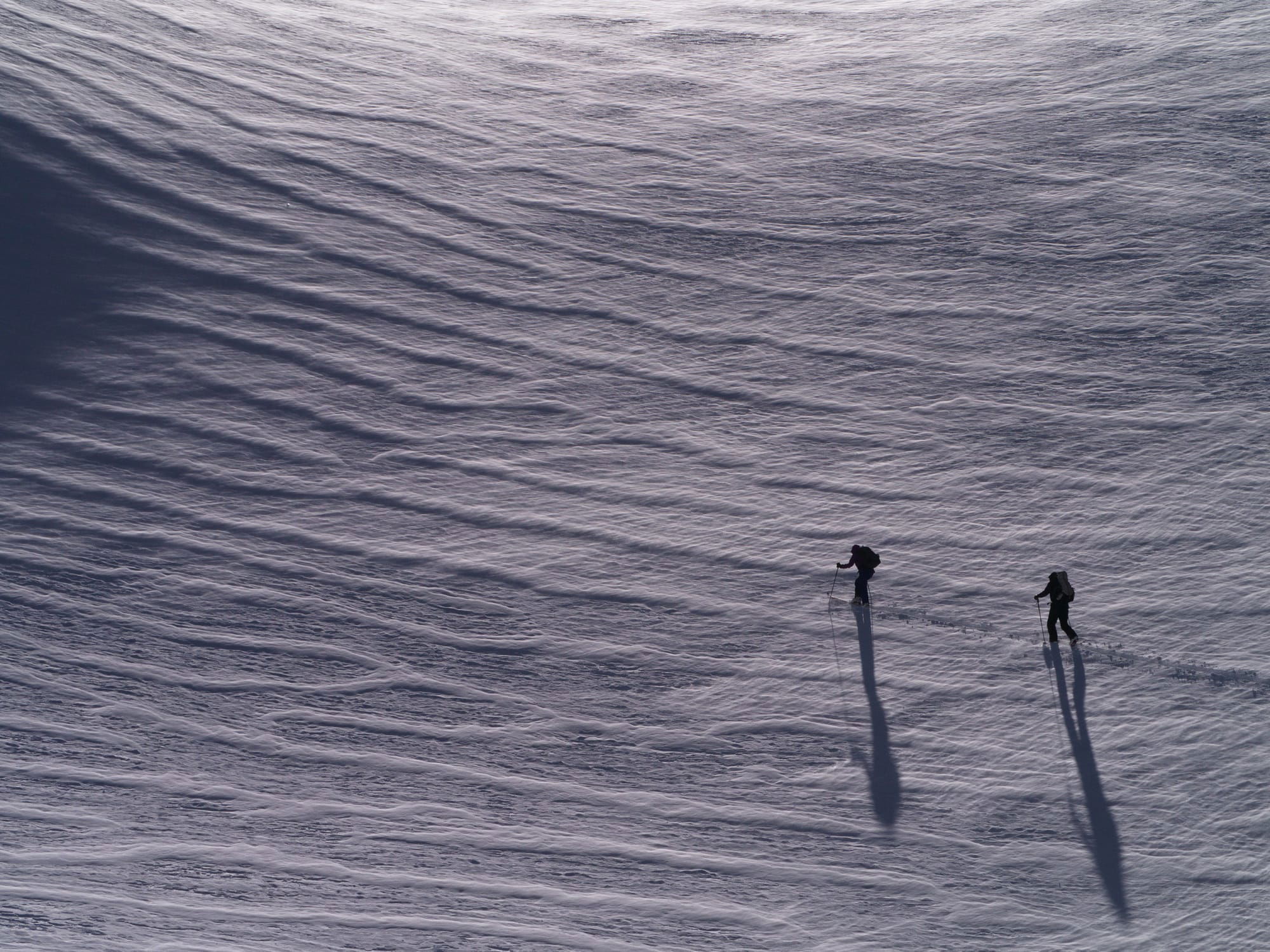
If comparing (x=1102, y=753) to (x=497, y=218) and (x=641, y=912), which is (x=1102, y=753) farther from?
(x=497, y=218)

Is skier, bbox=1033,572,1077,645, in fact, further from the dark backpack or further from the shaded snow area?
the shaded snow area

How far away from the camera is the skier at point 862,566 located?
9016 mm

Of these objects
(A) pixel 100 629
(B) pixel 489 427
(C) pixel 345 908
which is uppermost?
(B) pixel 489 427

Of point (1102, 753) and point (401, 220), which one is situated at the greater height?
point (401, 220)

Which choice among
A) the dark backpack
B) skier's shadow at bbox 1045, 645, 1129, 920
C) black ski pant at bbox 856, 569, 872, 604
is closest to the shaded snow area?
skier's shadow at bbox 1045, 645, 1129, 920

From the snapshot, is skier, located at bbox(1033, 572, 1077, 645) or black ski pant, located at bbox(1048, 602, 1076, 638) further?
black ski pant, located at bbox(1048, 602, 1076, 638)

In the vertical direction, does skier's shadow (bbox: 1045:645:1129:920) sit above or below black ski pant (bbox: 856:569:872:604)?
below

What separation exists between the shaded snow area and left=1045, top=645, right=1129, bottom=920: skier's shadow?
35 mm

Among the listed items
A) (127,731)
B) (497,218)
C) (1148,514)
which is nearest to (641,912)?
(127,731)

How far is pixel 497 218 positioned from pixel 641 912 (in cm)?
992

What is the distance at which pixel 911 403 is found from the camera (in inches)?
464

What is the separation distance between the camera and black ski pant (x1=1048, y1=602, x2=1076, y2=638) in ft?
28.2

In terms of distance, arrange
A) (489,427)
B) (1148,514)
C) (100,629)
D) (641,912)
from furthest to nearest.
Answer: (489,427) → (1148,514) → (100,629) → (641,912)

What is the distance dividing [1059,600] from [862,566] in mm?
1558
